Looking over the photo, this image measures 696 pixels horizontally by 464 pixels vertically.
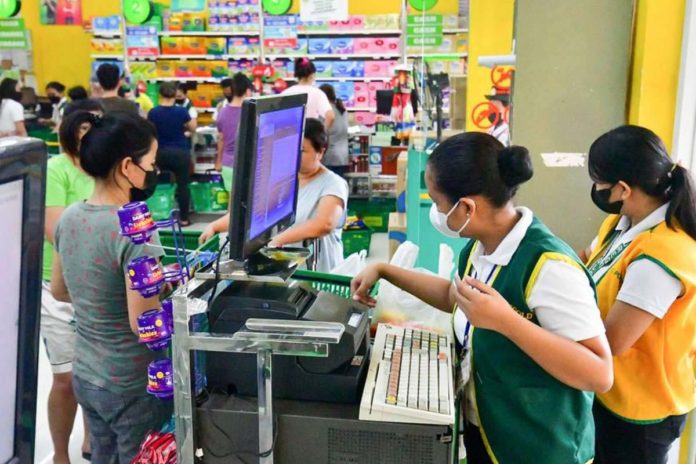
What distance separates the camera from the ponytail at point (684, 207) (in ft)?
6.39

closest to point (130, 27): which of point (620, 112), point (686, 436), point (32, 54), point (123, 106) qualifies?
point (32, 54)

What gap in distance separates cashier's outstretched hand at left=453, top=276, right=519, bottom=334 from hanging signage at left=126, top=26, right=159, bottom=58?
32.3ft

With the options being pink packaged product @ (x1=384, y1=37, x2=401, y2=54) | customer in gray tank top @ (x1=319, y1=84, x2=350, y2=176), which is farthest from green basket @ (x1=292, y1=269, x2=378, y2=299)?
pink packaged product @ (x1=384, y1=37, x2=401, y2=54)

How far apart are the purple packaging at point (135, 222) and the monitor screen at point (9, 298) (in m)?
0.67

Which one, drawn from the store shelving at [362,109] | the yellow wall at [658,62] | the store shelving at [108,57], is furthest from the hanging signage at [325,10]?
the store shelving at [108,57]

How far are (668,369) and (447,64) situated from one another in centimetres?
757

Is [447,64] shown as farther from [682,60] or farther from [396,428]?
[396,428]

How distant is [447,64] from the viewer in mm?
9094

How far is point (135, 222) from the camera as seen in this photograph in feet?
4.99

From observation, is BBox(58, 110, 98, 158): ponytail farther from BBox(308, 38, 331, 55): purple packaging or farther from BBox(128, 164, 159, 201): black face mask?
BBox(308, 38, 331, 55): purple packaging

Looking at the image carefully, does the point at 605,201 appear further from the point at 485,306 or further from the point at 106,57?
the point at 106,57

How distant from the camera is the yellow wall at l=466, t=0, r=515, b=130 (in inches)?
291

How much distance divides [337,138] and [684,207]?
6.33m

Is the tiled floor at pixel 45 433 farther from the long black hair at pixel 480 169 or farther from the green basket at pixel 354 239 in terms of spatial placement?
the green basket at pixel 354 239
